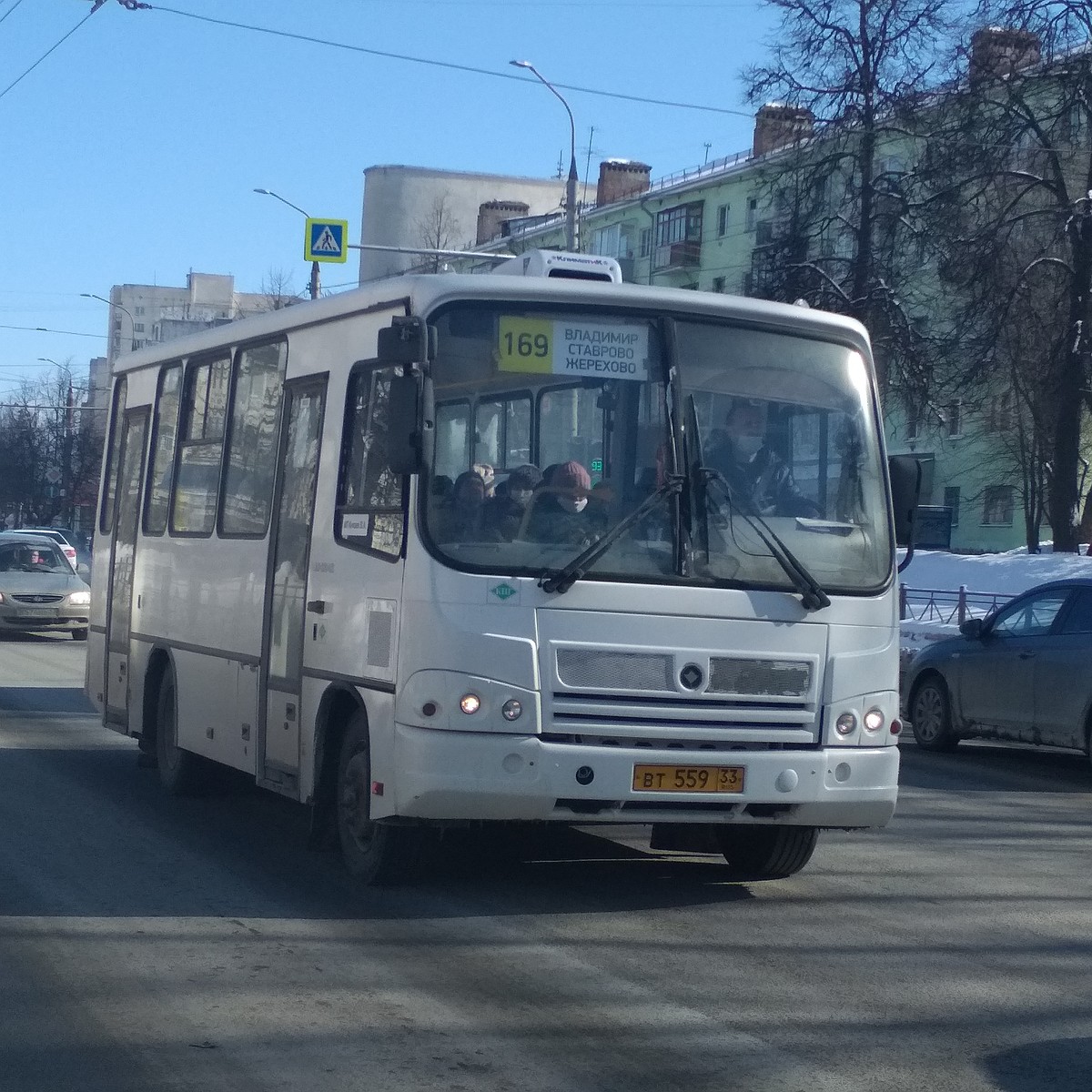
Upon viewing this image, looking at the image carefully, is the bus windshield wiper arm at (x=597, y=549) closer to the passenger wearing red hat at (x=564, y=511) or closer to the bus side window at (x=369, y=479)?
the passenger wearing red hat at (x=564, y=511)

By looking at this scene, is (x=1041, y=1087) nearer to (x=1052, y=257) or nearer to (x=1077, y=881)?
(x=1077, y=881)

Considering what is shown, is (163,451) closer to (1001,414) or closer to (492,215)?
(1001,414)

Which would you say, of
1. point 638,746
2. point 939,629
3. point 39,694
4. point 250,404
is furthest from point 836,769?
point 939,629

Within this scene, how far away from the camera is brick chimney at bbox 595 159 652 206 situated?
68981mm

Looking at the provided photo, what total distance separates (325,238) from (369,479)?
23.5 m

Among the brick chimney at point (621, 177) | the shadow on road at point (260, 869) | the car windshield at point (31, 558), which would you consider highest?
the brick chimney at point (621, 177)

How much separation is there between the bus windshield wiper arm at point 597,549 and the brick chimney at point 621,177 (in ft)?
204

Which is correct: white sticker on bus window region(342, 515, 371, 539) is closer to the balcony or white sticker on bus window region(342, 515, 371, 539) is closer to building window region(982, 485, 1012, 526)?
building window region(982, 485, 1012, 526)

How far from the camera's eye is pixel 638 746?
758 centimetres

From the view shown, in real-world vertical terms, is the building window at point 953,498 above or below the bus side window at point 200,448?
above

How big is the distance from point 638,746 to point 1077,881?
309 centimetres

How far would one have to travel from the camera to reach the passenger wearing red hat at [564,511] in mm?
7637

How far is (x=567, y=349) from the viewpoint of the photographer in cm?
786

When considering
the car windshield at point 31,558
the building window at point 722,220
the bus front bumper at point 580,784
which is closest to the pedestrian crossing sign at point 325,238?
the car windshield at point 31,558
